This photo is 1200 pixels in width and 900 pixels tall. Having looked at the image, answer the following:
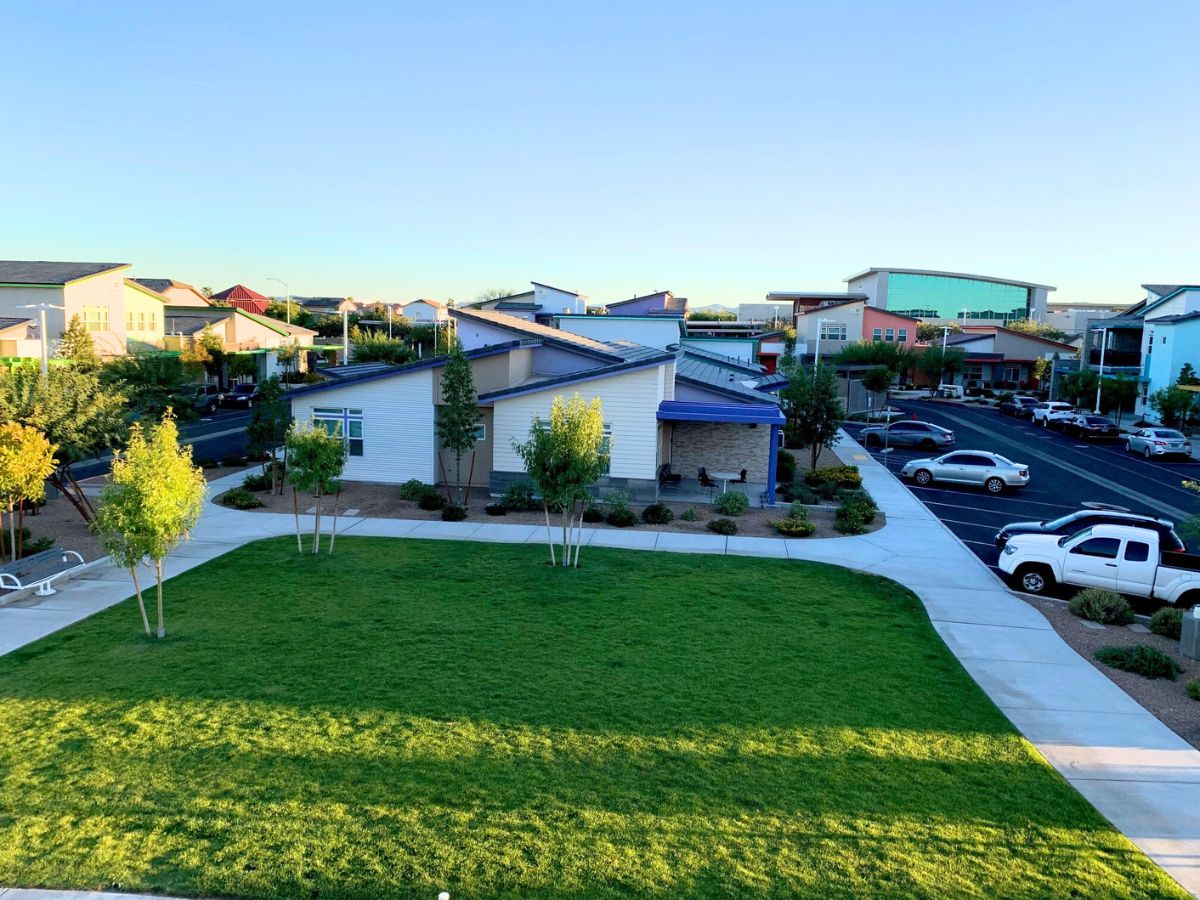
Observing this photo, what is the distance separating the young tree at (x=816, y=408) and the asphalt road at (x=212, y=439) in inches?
853

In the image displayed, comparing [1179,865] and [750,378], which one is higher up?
[750,378]

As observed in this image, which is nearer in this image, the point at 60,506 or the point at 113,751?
the point at 113,751

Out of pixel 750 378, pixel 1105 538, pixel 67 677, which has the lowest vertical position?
pixel 67 677

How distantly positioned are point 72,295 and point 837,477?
4387 cm

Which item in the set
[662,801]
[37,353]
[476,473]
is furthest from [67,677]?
[37,353]

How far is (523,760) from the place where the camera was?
10.1 metres

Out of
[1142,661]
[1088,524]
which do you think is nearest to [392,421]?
[1088,524]

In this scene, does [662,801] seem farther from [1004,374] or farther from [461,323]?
[1004,374]

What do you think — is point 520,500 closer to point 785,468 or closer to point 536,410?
point 536,410

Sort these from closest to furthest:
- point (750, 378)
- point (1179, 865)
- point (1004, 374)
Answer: point (1179, 865) → point (750, 378) → point (1004, 374)

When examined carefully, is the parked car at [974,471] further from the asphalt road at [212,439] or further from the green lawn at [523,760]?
the asphalt road at [212,439]

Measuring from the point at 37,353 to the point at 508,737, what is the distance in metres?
47.9

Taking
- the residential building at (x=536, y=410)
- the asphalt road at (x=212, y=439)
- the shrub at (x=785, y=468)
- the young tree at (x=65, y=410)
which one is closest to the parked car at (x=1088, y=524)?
the residential building at (x=536, y=410)

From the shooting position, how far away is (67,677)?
492 inches
